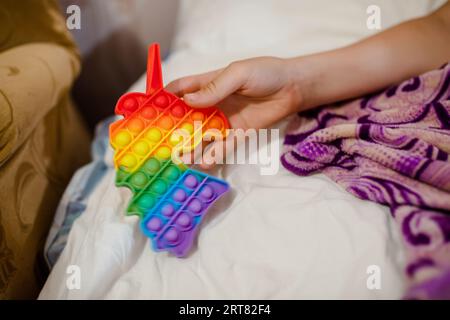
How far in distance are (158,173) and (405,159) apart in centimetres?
30

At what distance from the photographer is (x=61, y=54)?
695mm

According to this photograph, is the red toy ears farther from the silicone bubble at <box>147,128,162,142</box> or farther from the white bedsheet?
the white bedsheet

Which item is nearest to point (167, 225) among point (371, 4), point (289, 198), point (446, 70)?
point (289, 198)

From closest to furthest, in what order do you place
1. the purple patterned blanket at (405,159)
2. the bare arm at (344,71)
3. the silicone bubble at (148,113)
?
1. the purple patterned blanket at (405,159)
2. the silicone bubble at (148,113)
3. the bare arm at (344,71)

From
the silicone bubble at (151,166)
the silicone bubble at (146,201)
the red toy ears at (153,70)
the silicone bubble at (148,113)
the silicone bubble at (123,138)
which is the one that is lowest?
the silicone bubble at (146,201)

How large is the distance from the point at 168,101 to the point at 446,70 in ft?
1.30

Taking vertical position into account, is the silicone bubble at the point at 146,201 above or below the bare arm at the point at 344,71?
below

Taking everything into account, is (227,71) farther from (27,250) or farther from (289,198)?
(27,250)

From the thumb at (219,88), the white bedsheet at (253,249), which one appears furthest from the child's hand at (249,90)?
the white bedsheet at (253,249)

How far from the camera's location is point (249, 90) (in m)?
0.52

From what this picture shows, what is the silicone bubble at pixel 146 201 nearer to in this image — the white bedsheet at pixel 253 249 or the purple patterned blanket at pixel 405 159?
the white bedsheet at pixel 253 249

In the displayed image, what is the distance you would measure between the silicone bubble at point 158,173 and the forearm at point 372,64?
24cm

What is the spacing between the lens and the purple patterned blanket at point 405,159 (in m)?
0.34

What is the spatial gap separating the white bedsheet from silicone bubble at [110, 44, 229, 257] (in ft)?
0.12
